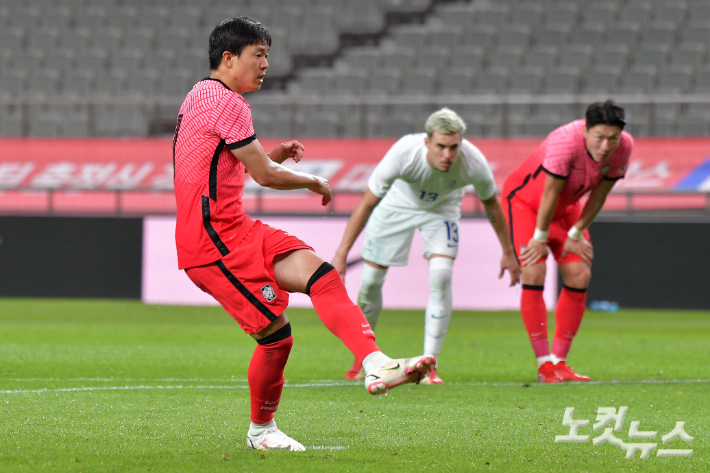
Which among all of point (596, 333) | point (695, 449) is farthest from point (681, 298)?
point (695, 449)

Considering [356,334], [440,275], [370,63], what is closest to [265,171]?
[356,334]

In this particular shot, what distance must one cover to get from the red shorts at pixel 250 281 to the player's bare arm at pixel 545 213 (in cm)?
292

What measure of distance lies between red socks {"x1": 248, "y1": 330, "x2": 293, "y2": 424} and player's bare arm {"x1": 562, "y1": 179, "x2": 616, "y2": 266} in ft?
10.6

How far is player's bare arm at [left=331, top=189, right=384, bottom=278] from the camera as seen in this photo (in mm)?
5558

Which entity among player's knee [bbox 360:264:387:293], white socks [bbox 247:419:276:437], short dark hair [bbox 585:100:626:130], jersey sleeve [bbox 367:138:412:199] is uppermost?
short dark hair [bbox 585:100:626:130]

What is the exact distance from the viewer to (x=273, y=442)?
162 inches

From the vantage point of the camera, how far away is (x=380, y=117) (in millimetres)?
15266

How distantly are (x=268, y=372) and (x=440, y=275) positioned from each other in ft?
9.23

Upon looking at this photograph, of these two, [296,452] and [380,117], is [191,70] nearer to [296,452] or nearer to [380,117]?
[380,117]

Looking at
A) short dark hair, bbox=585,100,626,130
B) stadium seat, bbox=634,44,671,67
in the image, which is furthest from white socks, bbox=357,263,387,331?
stadium seat, bbox=634,44,671,67

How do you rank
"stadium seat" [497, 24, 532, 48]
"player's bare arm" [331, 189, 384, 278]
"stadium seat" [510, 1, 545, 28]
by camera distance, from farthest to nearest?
1. "stadium seat" [510, 1, 545, 28]
2. "stadium seat" [497, 24, 532, 48]
3. "player's bare arm" [331, 189, 384, 278]

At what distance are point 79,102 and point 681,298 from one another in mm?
10021

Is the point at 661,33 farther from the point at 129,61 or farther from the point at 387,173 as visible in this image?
the point at 387,173

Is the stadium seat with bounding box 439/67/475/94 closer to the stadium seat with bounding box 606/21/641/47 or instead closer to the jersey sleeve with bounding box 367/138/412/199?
the stadium seat with bounding box 606/21/641/47
